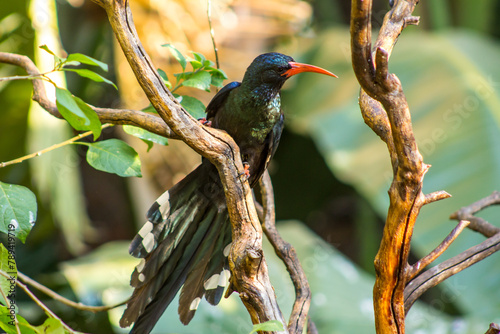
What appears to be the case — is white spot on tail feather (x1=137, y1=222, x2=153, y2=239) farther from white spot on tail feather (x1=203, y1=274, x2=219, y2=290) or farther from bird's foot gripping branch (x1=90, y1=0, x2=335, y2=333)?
white spot on tail feather (x1=203, y1=274, x2=219, y2=290)

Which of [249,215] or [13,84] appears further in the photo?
[13,84]

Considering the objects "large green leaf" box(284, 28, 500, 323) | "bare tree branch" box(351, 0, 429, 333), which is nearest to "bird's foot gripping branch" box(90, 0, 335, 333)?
"bare tree branch" box(351, 0, 429, 333)

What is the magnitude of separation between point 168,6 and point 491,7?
125 inches

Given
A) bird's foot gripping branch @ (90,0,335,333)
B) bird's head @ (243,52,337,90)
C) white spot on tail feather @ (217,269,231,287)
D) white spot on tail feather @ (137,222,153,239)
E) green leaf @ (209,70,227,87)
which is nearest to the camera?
bird's foot gripping branch @ (90,0,335,333)

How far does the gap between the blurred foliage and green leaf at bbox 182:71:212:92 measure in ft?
5.51

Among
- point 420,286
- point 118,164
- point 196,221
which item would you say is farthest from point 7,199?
point 420,286

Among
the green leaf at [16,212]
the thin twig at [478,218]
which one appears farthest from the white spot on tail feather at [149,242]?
the thin twig at [478,218]

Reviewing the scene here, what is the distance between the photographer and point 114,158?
1.21 meters

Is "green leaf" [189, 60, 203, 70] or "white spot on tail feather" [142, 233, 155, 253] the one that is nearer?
"green leaf" [189, 60, 203, 70]

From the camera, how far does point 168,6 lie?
3.97 m

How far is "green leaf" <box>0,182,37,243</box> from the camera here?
41.3 inches

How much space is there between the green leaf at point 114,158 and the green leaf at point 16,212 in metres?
0.18

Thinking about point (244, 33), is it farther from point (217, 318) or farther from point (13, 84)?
point (217, 318)

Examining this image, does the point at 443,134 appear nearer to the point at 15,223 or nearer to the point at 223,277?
the point at 223,277
